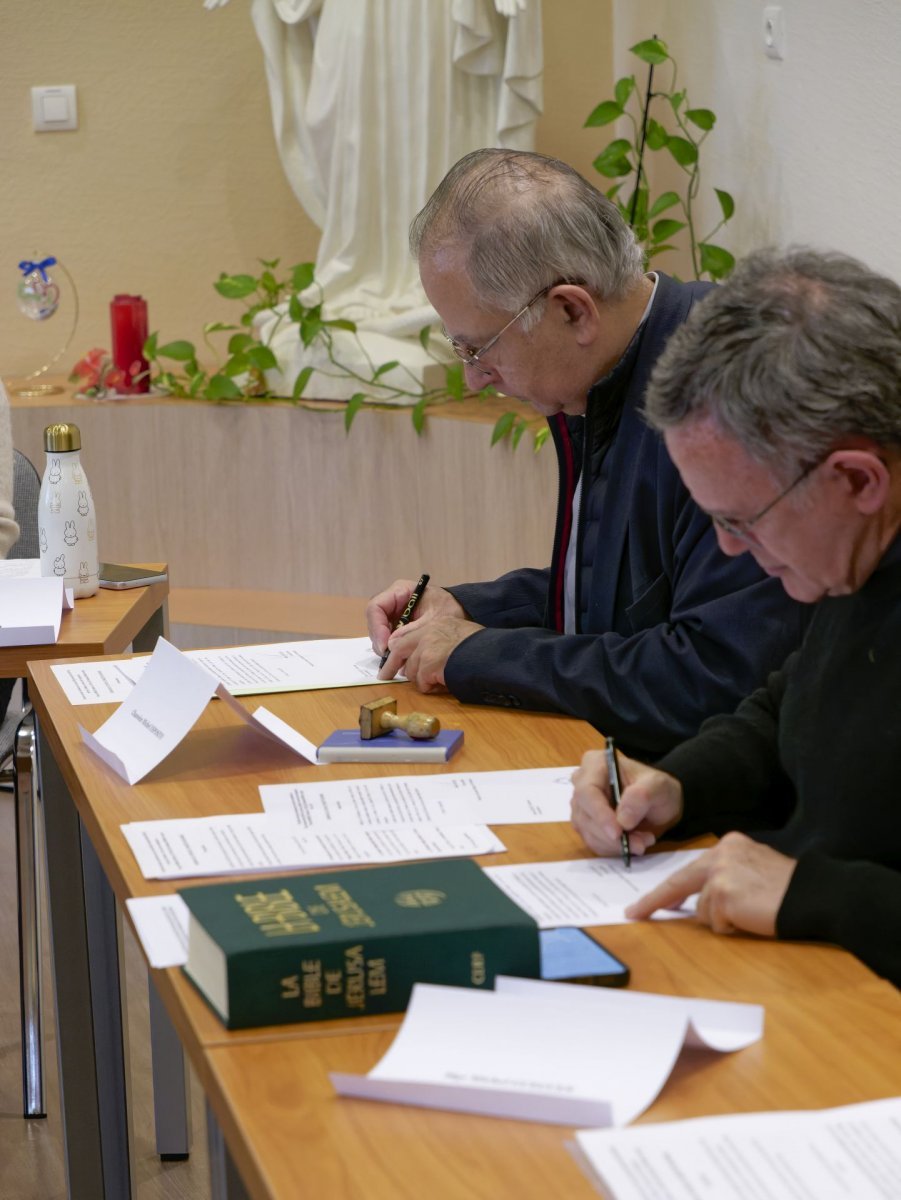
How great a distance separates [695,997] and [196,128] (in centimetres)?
421

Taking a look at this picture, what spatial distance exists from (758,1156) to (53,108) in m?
4.48

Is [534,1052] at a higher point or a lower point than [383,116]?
lower

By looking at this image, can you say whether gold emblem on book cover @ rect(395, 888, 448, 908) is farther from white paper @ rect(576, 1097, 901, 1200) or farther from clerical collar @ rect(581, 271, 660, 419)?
clerical collar @ rect(581, 271, 660, 419)

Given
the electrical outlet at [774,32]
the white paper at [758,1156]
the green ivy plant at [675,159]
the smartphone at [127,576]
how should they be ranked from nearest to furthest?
the white paper at [758,1156]
the smartphone at [127,576]
the electrical outlet at [774,32]
the green ivy plant at [675,159]

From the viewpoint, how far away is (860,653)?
1.34m

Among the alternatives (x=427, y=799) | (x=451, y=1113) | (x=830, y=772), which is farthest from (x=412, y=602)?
(x=451, y=1113)

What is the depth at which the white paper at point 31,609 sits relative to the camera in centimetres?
208

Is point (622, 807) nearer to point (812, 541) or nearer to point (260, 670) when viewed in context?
point (812, 541)

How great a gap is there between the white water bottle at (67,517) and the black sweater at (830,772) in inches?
40.5

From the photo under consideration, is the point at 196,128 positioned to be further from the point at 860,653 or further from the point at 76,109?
the point at 860,653

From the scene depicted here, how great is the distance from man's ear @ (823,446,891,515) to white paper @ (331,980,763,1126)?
0.41 m

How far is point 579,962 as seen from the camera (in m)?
1.13

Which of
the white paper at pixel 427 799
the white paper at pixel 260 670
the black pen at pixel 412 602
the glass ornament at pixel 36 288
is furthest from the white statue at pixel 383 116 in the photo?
the white paper at pixel 427 799

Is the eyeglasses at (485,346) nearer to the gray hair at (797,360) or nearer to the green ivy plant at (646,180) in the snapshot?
the gray hair at (797,360)
